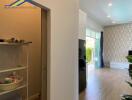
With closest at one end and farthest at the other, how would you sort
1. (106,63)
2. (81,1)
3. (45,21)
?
(45,21) → (81,1) → (106,63)

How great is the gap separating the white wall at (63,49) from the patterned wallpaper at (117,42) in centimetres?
771

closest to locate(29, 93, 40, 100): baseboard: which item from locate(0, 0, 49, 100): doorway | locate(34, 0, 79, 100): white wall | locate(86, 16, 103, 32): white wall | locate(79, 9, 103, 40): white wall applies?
locate(0, 0, 49, 100): doorway

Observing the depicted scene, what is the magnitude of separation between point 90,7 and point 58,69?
14.8 feet

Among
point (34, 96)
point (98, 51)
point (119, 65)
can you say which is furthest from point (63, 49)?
point (119, 65)

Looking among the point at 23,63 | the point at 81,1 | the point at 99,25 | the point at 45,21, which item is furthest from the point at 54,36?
the point at 99,25

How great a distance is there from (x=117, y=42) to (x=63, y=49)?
849cm

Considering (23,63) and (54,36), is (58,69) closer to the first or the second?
(54,36)

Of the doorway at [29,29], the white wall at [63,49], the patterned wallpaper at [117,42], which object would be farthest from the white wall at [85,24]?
the doorway at [29,29]

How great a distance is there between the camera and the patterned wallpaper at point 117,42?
991 centimetres

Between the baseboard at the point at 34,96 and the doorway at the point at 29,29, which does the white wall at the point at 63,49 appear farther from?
the baseboard at the point at 34,96

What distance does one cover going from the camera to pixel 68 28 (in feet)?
9.55

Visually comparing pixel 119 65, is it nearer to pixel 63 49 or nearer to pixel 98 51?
pixel 98 51

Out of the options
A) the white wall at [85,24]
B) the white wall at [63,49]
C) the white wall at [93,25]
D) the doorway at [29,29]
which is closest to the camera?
the white wall at [63,49]

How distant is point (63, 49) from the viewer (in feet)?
8.78
